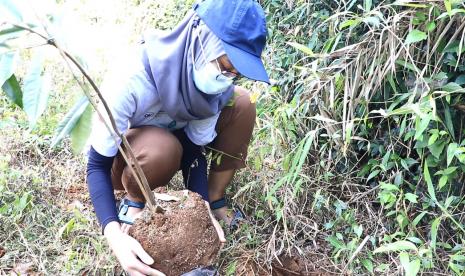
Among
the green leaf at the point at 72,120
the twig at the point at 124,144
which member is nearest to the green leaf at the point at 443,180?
the twig at the point at 124,144

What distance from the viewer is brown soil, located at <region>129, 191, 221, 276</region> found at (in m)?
1.39

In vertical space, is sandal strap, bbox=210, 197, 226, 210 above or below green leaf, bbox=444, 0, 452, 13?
below

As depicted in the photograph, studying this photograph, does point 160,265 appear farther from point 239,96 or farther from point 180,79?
point 239,96

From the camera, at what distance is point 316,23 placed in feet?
6.72

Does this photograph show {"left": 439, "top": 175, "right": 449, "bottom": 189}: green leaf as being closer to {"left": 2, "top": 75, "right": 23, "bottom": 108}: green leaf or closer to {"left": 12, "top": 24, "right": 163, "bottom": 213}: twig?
{"left": 12, "top": 24, "right": 163, "bottom": 213}: twig

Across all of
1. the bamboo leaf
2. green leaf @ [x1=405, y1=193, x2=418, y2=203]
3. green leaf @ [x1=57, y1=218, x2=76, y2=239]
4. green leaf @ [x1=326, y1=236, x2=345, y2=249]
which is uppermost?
the bamboo leaf

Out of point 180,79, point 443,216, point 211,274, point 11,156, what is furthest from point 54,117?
point 443,216

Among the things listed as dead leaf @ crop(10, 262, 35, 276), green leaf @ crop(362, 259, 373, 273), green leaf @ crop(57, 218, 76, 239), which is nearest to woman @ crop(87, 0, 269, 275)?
green leaf @ crop(57, 218, 76, 239)

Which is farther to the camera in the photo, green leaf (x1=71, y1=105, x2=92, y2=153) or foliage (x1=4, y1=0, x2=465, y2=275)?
foliage (x1=4, y1=0, x2=465, y2=275)

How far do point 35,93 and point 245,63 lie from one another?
2.24ft

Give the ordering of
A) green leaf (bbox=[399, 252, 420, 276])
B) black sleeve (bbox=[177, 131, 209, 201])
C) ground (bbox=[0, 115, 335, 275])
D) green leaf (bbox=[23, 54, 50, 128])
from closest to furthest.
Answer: green leaf (bbox=[23, 54, 50, 128]) → green leaf (bbox=[399, 252, 420, 276]) → ground (bbox=[0, 115, 335, 275]) → black sleeve (bbox=[177, 131, 209, 201])

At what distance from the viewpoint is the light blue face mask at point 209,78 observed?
1441 millimetres

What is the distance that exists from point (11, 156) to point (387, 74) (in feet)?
4.87

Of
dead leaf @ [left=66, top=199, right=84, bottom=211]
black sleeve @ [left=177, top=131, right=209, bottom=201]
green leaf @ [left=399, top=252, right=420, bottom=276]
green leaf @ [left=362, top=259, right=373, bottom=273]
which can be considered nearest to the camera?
green leaf @ [left=399, top=252, right=420, bottom=276]
